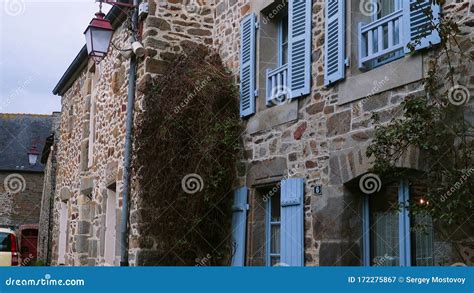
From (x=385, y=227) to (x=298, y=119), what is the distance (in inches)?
64.6

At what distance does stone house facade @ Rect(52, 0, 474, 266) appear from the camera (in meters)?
5.78

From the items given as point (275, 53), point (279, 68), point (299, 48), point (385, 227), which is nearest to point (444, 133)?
point (385, 227)

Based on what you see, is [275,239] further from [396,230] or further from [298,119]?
[396,230]

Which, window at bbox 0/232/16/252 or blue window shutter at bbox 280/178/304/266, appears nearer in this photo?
blue window shutter at bbox 280/178/304/266

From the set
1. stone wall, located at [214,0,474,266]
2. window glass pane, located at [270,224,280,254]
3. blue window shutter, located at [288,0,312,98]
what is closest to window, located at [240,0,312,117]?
blue window shutter, located at [288,0,312,98]

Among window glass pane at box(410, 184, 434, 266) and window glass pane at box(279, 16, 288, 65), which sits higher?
window glass pane at box(279, 16, 288, 65)

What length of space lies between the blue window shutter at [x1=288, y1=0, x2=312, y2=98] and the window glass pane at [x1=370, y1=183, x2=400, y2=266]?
147 cm

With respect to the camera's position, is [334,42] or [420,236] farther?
[334,42]

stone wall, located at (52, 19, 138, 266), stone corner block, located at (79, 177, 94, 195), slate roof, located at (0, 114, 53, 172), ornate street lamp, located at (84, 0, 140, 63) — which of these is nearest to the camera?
ornate street lamp, located at (84, 0, 140, 63)

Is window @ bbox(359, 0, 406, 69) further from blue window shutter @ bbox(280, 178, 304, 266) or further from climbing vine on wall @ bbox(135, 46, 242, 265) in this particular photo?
climbing vine on wall @ bbox(135, 46, 242, 265)

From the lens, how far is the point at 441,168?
5.00 meters

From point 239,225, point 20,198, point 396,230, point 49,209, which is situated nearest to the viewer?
point 396,230

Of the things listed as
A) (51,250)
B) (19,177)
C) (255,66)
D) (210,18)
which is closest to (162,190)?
(255,66)

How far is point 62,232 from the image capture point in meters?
14.5
